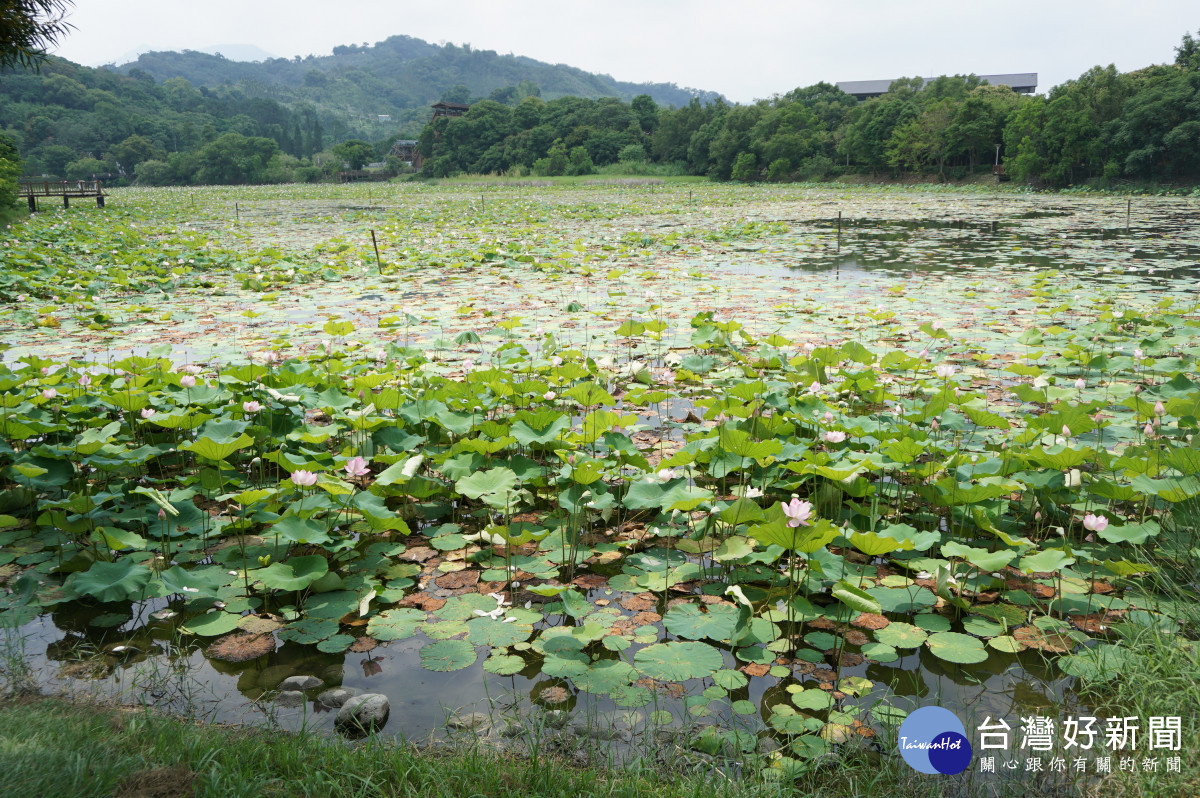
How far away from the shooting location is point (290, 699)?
1731mm

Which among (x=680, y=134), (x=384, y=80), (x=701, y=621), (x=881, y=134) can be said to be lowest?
(x=701, y=621)

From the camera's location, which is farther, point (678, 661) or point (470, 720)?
point (678, 661)

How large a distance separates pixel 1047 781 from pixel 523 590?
140 cm

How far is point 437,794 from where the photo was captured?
134 centimetres

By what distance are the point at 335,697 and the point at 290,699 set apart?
0.11 m

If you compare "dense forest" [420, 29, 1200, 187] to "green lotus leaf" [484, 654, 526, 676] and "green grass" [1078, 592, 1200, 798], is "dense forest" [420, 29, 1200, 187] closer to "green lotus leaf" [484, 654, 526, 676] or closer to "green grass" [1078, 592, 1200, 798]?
"green grass" [1078, 592, 1200, 798]

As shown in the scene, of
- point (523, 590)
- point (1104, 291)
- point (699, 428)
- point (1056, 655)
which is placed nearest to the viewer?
point (1056, 655)

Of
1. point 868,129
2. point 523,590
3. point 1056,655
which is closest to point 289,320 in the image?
point 523,590

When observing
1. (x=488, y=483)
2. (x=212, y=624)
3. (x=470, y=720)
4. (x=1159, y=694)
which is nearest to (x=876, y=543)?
(x=1159, y=694)

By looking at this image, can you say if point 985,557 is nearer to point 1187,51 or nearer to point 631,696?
point 631,696

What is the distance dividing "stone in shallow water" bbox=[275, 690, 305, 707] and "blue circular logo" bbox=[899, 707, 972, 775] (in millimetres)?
1379

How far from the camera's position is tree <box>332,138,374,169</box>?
63719 millimetres

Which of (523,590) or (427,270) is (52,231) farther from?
(523,590)

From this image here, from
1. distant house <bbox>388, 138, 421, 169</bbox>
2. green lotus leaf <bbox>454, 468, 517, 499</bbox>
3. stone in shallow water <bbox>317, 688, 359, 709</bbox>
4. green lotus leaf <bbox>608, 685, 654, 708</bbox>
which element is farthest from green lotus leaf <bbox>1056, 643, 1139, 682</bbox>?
distant house <bbox>388, 138, 421, 169</bbox>
